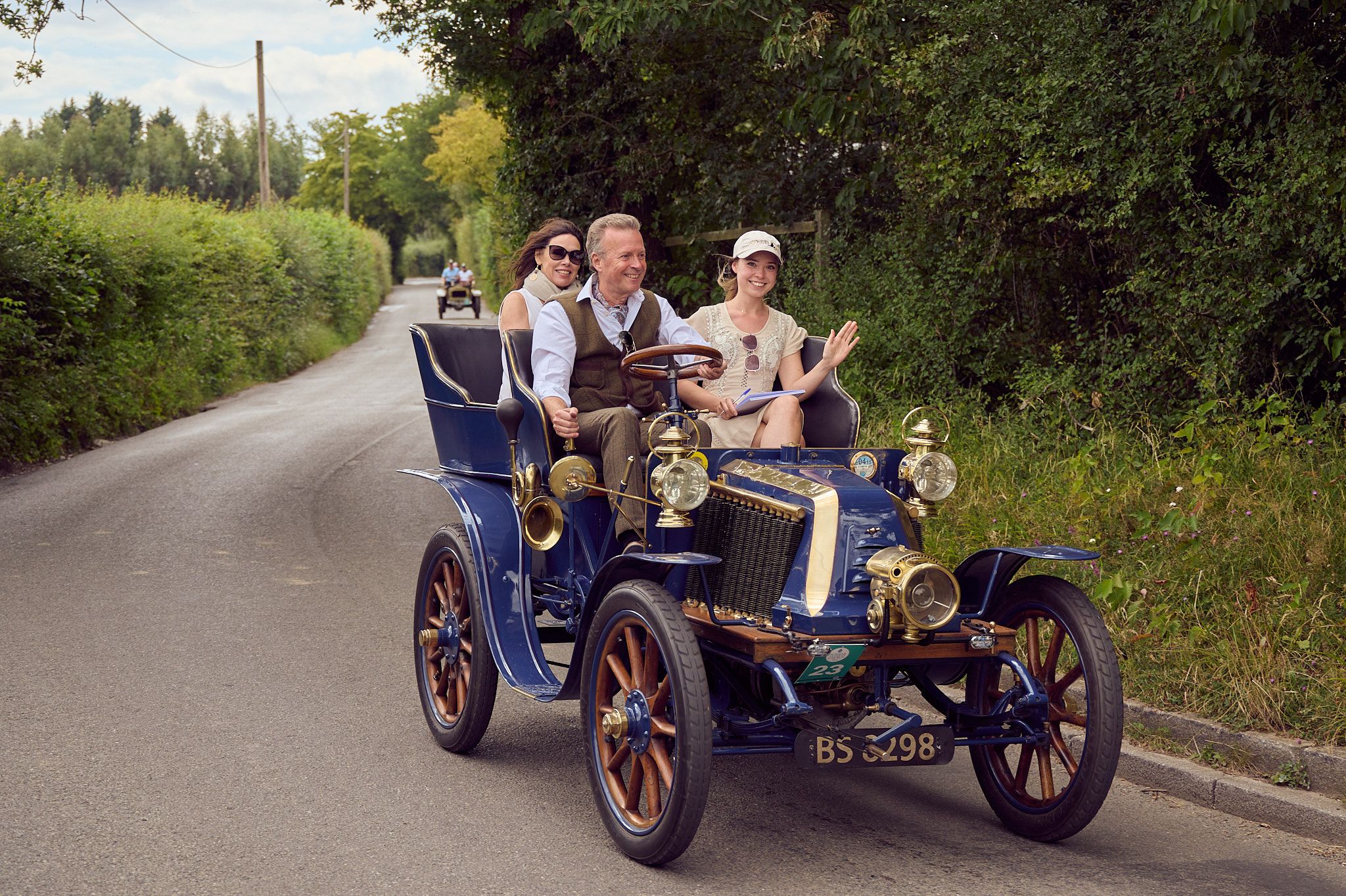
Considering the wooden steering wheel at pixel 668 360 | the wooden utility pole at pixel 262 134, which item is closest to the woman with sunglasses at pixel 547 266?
the wooden steering wheel at pixel 668 360

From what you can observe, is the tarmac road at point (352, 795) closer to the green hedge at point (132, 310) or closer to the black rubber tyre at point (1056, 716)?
the black rubber tyre at point (1056, 716)

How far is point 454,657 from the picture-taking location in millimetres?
5477

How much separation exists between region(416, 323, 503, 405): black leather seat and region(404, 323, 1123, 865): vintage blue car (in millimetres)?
1086

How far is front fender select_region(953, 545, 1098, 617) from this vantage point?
4172 millimetres

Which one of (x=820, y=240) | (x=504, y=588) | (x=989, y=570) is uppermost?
(x=820, y=240)

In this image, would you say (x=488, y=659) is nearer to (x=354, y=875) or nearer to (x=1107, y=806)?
(x=354, y=875)

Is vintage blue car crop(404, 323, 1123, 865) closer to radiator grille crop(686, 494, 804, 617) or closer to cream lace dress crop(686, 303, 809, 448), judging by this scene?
radiator grille crop(686, 494, 804, 617)

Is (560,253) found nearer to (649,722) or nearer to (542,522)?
(542,522)

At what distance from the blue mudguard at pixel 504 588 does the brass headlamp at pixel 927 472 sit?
4.65 feet

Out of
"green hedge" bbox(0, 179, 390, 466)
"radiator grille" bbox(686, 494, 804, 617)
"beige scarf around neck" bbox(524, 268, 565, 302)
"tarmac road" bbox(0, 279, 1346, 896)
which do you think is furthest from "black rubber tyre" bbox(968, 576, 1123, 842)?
"green hedge" bbox(0, 179, 390, 466)

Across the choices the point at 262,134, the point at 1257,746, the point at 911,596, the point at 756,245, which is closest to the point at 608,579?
the point at 911,596

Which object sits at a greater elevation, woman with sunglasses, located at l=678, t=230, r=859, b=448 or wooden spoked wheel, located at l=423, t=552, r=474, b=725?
woman with sunglasses, located at l=678, t=230, r=859, b=448

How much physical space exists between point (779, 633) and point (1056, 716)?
0.95m

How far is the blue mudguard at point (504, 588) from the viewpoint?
495 cm
